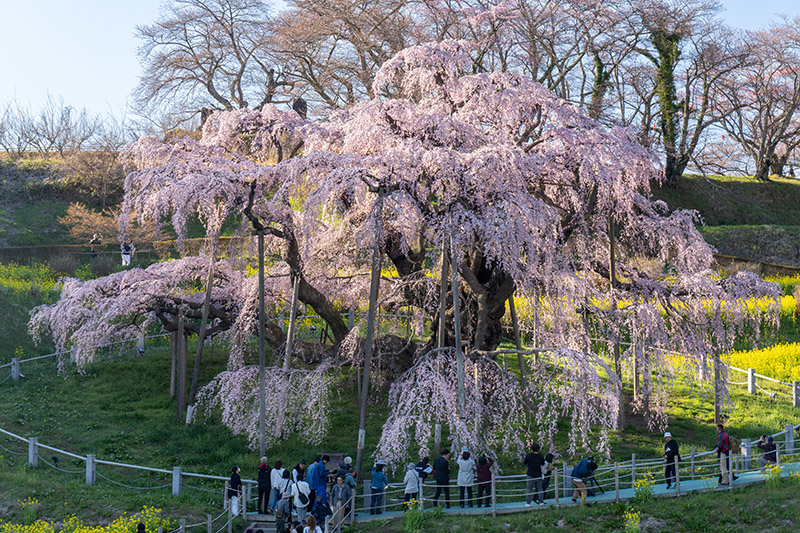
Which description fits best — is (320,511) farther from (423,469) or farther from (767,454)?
(767,454)

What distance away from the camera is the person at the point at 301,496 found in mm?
14305

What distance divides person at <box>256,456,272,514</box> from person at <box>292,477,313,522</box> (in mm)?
1093

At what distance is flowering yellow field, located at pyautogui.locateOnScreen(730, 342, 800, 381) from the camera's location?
26312 mm

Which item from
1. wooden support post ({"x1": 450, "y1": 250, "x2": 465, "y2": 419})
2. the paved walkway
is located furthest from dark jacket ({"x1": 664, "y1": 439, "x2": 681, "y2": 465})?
wooden support post ({"x1": 450, "y1": 250, "x2": 465, "y2": 419})

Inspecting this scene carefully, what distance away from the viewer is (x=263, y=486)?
1530 cm

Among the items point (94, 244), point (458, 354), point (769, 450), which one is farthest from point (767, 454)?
point (94, 244)

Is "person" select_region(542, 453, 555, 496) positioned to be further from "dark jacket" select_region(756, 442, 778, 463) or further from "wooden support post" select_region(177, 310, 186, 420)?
"wooden support post" select_region(177, 310, 186, 420)

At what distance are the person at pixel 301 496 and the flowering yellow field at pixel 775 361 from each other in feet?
61.4

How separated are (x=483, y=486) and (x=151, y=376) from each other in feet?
46.5

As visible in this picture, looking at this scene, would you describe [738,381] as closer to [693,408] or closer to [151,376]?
[693,408]

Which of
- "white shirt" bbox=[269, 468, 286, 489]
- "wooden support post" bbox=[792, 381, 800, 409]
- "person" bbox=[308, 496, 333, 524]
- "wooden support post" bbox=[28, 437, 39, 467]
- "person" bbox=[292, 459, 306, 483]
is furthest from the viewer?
"wooden support post" bbox=[792, 381, 800, 409]

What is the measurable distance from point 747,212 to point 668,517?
4047cm

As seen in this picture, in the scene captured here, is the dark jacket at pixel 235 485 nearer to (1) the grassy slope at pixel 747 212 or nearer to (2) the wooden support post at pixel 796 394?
(2) the wooden support post at pixel 796 394

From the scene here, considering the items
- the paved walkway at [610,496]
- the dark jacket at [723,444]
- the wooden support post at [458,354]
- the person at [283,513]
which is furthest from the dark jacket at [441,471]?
the dark jacket at [723,444]
